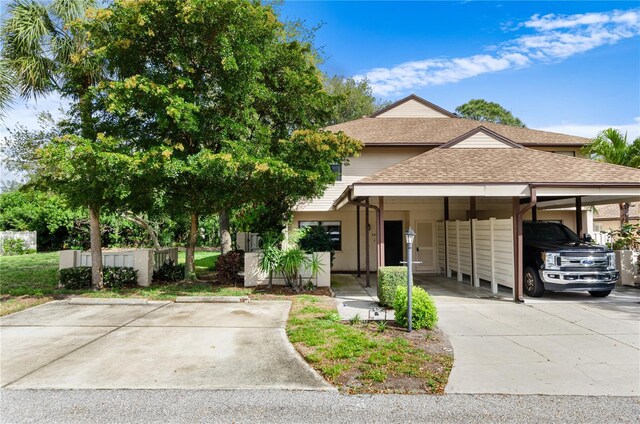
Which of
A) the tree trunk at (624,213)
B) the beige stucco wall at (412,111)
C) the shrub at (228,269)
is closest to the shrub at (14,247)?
the shrub at (228,269)

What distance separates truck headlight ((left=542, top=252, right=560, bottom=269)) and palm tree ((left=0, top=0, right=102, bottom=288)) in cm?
1178

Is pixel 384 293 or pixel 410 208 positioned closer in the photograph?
pixel 384 293

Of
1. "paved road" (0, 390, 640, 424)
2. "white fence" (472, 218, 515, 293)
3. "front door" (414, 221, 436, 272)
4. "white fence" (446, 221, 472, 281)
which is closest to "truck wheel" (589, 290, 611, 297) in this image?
"white fence" (472, 218, 515, 293)

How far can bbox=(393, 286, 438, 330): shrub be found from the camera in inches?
248

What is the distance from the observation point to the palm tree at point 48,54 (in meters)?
9.36

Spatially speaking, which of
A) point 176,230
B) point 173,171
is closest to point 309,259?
point 173,171

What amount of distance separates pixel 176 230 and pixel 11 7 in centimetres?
1591

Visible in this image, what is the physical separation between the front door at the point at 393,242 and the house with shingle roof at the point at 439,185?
0.14ft

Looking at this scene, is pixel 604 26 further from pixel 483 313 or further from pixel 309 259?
pixel 309 259

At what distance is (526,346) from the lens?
5.58 meters

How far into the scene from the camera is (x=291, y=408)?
3691 millimetres

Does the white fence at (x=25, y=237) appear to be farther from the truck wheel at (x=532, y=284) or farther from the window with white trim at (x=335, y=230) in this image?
the truck wheel at (x=532, y=284)

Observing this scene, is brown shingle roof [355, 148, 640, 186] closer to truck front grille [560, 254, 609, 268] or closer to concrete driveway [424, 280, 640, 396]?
truck front grille [560, 254, 609, 268]

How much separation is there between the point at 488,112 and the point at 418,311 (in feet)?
136
